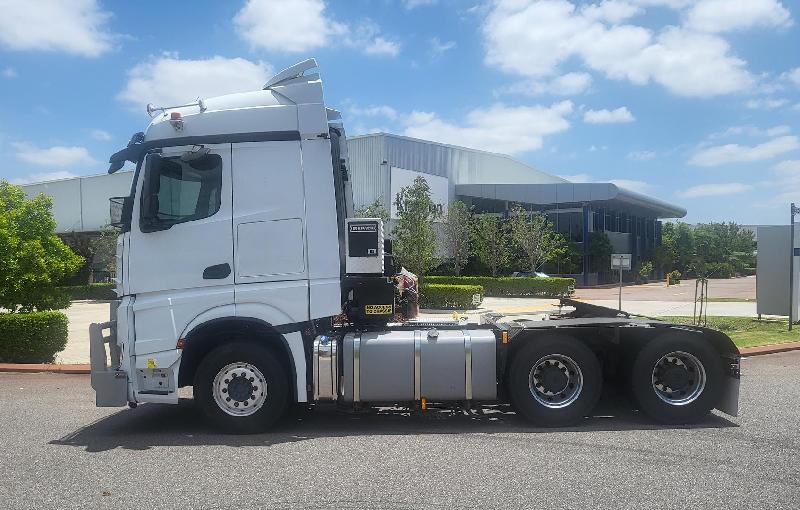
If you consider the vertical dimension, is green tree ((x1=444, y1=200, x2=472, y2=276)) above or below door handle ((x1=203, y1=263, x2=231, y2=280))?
above

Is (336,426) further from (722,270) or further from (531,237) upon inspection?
(722,270)

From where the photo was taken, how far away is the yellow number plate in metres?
7.05

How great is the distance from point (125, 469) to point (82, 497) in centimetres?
70

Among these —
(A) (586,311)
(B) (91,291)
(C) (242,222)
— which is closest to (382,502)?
(C) (242,222)

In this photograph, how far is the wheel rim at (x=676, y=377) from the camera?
23.0 ft

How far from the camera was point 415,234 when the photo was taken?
27.9 meters

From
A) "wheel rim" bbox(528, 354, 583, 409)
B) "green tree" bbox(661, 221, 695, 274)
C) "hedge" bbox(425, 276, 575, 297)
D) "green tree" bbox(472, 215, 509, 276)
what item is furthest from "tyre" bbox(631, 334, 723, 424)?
"green tree" bbox(661, 221, 695, 274)

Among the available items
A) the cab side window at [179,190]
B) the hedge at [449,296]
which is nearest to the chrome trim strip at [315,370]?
the cab side window at [179,190]

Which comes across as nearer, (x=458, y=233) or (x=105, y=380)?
(x=105, y=380)

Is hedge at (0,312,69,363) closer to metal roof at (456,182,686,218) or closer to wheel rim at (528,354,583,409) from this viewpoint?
wheel rim at (528,354,583,409)

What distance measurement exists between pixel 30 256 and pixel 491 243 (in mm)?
29375

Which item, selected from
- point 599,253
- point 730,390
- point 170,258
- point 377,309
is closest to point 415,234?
point 377,309

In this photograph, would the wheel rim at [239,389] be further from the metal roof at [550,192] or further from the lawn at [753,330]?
the metal roof at [550,192]

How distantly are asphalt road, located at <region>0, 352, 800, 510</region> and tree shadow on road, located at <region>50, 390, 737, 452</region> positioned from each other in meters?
0.02
